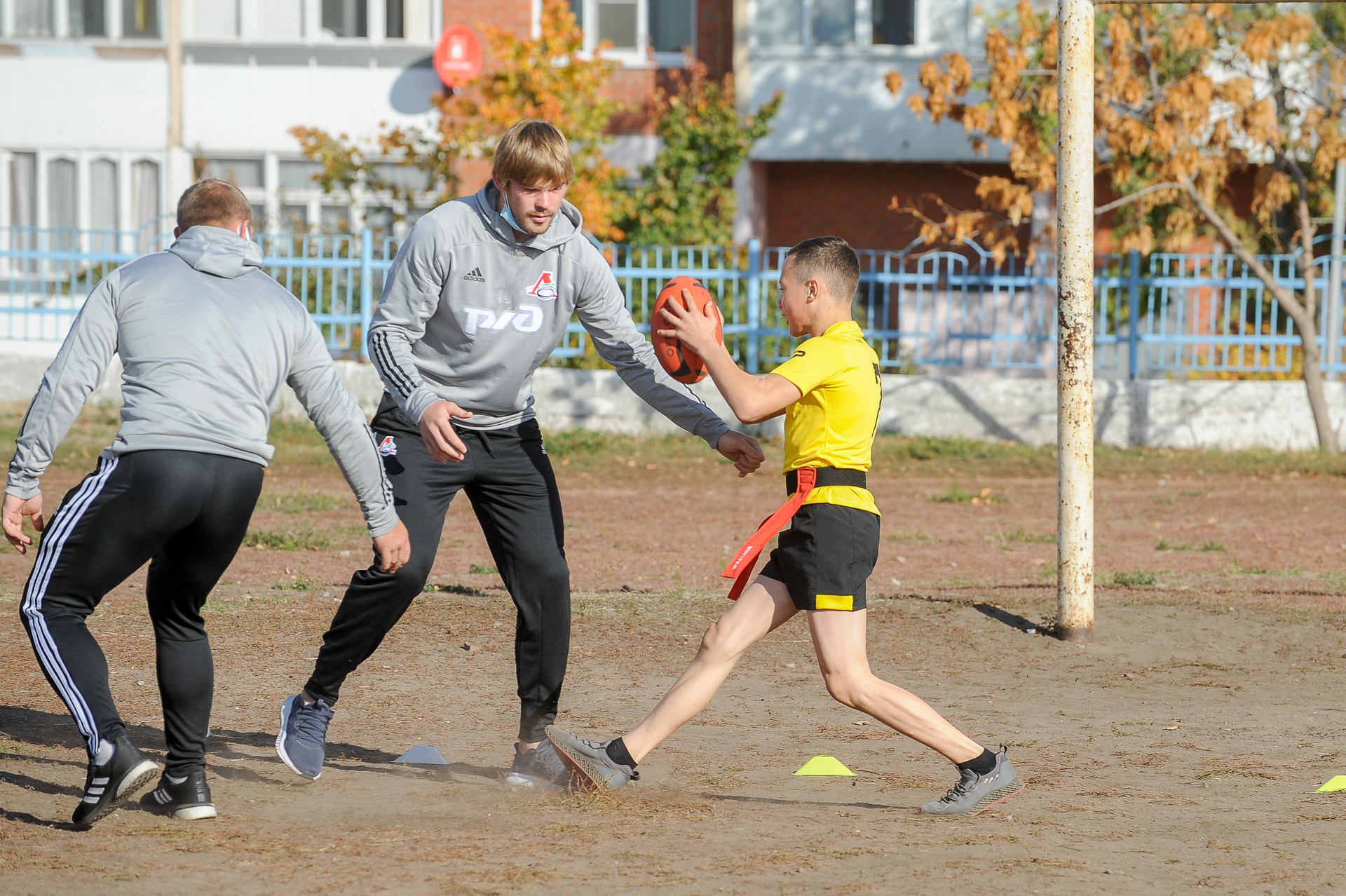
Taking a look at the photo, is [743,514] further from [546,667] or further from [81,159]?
[81,159]

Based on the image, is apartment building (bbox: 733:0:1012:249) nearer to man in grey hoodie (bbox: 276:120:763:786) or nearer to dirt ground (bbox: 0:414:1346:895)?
dirt ground (bbox: 0:414:1346:895)

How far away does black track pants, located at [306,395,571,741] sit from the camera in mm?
4703

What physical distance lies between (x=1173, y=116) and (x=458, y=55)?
10.3 meters

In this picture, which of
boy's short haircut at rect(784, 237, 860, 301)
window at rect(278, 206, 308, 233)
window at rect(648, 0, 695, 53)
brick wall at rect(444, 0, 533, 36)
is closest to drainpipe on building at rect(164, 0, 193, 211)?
window at rect(278, 206, 308, 233)

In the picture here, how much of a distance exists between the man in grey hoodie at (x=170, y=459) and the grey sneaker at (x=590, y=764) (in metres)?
1.03

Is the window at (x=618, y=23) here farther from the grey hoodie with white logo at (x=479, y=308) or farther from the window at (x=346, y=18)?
the grey hoodie with white logo at (x=479, y=308)

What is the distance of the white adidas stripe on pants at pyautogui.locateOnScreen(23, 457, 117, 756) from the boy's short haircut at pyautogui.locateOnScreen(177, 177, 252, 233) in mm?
747

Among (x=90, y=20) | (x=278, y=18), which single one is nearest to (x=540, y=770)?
(x=278, y=18)

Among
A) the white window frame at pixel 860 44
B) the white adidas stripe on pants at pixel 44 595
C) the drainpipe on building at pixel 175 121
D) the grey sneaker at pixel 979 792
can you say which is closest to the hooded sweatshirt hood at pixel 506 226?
the white adidas stripe on pants at pixel 44 595

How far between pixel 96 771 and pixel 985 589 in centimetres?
578

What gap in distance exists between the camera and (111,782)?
411 centimetres

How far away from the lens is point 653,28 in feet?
72.7

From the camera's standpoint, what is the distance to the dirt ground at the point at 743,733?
3.98 metres

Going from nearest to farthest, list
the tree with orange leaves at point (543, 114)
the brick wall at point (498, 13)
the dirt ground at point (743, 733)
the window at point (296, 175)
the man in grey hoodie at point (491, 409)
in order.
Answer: the dirt ground at point (743, 733), the man in grey hoodie at point (491, 409), the tree with orange leaves at point (543, 114), the brick wall at point (498, 13), the window at point (296, 175)
